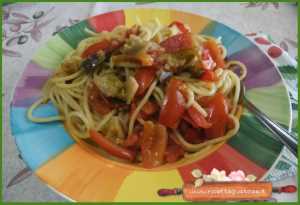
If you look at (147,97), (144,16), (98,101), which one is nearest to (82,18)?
(144,16)

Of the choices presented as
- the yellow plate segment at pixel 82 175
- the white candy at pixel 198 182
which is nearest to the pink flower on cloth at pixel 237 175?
the white candy at pixel 198 182

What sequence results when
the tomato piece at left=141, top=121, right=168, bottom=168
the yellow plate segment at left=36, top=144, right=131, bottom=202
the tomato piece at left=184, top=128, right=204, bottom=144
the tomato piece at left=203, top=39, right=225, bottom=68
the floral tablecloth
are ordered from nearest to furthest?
1. the yellow plate segment at left=36, top=144, right=131, bottom=202
2. the tomato piece at left=141, top=121, right=168, bottom=168
3. the tomato piece at left=184, top=128, right=204, bottom=144
4. the tomato piece at left=203, top=39, right=225, bottom=68
5. the floral tablecloth

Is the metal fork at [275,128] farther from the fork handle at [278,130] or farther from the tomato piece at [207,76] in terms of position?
the tomato piece at [207,76]

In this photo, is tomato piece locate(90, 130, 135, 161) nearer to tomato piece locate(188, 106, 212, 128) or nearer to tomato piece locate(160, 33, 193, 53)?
tomato piece locate(188, 106, 212, 128)

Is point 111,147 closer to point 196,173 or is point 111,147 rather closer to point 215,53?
point 196,173

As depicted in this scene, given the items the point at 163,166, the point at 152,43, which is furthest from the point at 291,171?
the point at 152,43

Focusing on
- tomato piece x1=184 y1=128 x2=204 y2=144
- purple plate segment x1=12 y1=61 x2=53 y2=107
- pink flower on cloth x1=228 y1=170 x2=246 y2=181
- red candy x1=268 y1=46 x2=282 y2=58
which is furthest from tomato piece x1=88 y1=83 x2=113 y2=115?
red candy x1=268 y1=46 x2=282 y2=58

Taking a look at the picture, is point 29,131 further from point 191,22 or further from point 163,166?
point 191,22
